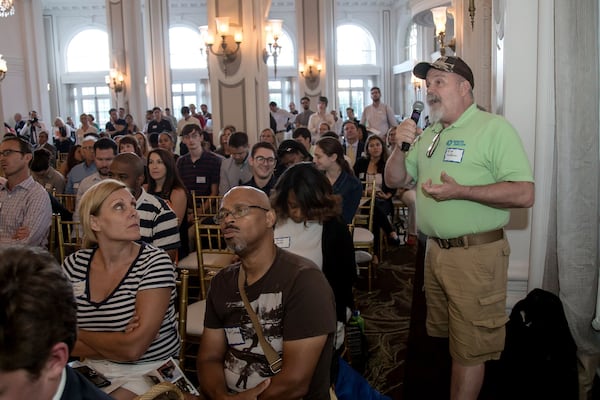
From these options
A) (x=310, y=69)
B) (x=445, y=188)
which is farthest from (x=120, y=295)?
(x=310, y=69)

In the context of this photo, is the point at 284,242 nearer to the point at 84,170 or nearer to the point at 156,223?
the point at 156,223

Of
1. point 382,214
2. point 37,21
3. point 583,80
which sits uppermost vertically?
point 37,21

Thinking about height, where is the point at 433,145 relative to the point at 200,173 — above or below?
above

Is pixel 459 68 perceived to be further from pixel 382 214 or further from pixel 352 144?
pixel 352 144

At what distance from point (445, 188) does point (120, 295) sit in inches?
50.0

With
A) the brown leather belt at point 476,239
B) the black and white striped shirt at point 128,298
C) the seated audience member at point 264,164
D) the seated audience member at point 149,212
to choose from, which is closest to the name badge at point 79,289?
the black and white striped shirt at point 128,298

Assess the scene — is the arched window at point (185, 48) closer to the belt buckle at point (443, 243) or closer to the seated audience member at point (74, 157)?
the seated audience member at point (74, 157)

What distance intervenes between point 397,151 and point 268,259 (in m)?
1.06

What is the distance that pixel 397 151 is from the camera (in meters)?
2.72

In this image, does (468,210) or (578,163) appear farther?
(578,163)

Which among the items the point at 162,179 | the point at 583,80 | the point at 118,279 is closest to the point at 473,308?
the point at 583,80

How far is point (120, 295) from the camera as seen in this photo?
211 cm

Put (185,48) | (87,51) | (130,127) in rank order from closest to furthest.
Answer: (130,127), (185,48), (87,51)

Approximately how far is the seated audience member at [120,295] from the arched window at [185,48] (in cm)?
2046
